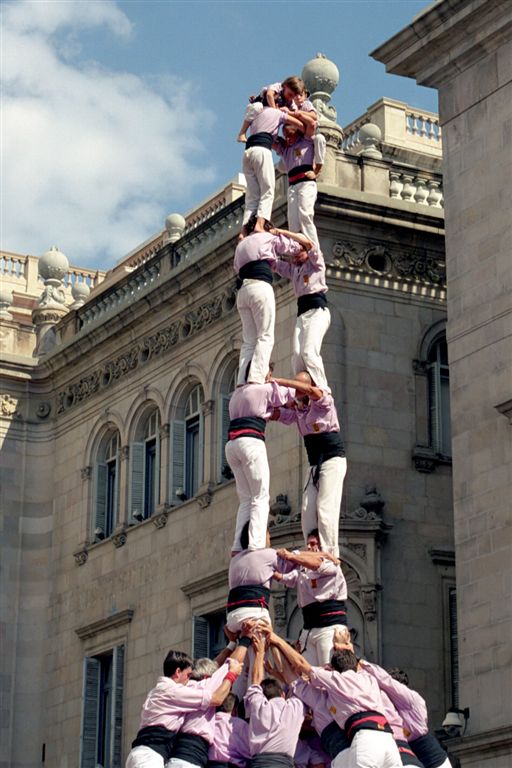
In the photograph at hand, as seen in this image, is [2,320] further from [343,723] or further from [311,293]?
[343,723]

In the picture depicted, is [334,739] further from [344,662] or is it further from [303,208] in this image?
[303,208]

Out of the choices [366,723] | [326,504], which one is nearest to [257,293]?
[326,504]

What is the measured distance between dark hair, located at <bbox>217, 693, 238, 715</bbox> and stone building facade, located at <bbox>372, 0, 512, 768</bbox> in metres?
9.15

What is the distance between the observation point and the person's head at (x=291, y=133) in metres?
20.9

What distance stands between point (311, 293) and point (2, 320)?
73.3 ft

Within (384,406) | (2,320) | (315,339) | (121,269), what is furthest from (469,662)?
(121,269)

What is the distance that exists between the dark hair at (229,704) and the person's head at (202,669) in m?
0.28

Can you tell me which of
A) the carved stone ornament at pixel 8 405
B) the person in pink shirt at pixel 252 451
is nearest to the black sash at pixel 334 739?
the person in pink shirt at pixel 252 451

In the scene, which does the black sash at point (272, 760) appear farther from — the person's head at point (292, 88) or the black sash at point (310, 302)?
the person's head at point (292, 88)

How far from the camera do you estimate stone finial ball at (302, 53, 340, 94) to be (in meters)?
33.9

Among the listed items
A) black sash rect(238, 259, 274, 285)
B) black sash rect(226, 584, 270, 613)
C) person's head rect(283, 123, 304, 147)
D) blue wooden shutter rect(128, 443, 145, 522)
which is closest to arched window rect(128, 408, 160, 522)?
blue wooden shutter rect(128, 443, 145, 522)

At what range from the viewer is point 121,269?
51.0m

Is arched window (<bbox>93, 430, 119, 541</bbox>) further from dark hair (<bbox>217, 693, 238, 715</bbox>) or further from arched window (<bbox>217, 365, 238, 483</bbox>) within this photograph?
dark hair (<bbox>217, 693, 238, 715</bbox>)

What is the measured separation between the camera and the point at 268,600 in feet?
64.8
